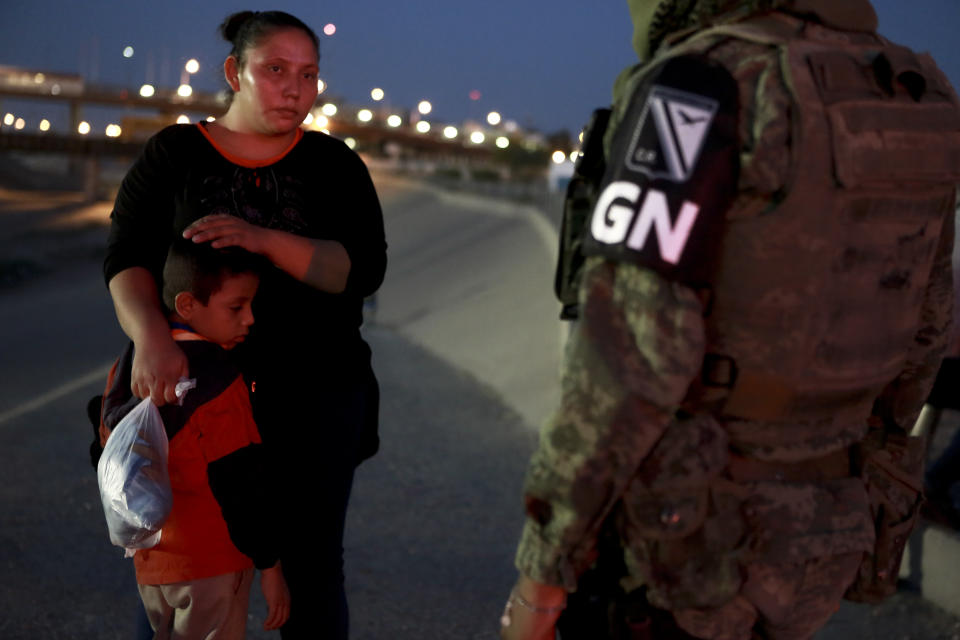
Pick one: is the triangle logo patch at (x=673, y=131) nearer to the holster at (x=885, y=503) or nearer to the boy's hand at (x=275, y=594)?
the holster at (x=885, y=503)

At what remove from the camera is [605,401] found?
6.15ft

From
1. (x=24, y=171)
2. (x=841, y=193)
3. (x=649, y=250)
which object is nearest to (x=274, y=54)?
(x=649, y=250)

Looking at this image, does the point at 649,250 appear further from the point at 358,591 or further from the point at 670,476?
the point at 358,591

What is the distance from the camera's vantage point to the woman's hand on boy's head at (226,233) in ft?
8.29

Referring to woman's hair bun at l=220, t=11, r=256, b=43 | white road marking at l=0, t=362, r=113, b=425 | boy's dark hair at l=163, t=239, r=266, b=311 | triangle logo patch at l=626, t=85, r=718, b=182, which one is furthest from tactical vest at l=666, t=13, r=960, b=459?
white road marking at l=0, t=362, r=113, b=425

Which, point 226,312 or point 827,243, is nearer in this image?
point 827,243

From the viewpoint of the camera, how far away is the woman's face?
8.97ft

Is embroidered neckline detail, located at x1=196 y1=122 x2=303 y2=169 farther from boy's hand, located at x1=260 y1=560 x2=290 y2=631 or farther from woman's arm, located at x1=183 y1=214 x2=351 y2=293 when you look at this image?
boy's hand, located at x1=260 y1=560 x2=290 y2=631

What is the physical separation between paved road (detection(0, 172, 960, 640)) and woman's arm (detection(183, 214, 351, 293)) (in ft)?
2.48

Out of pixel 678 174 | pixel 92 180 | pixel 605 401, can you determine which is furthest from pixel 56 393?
pixel 92 180

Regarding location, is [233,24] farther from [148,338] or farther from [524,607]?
[524,607]

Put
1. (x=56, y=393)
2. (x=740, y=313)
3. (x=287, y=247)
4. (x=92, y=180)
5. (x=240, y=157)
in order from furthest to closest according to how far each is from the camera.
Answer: (x=92, y=180)
(x=56, y=393)
(x=240, y=157)
(x=287, y=247)
(x=740, y=313)

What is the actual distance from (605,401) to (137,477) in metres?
1.23

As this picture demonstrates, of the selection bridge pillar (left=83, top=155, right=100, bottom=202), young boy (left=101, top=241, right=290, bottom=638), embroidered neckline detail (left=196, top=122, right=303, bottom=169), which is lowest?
bridge pillar (left=83, top=155, right=100, bottom=202)
